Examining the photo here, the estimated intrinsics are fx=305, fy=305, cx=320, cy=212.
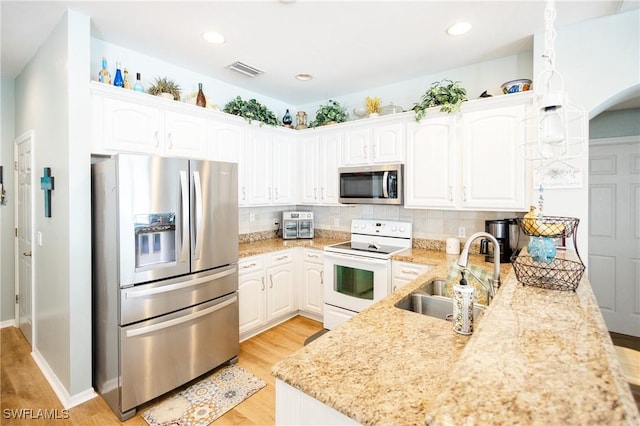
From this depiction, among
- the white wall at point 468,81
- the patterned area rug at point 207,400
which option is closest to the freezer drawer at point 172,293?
the patterned area rug at point 207,400

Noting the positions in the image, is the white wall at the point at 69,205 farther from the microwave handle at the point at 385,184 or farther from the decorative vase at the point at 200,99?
the microwave handle at the point at 385,184

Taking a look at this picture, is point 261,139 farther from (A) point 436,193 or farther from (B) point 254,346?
(B) point 254,346

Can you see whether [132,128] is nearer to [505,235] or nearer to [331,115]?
[331,115]

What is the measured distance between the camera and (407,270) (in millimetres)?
2846

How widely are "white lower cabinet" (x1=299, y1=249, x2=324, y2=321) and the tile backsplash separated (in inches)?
26.2

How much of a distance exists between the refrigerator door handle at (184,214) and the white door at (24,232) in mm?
1707

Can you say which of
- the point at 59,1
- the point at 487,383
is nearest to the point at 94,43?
the point at 59,1

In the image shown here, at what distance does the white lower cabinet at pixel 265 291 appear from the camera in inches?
121

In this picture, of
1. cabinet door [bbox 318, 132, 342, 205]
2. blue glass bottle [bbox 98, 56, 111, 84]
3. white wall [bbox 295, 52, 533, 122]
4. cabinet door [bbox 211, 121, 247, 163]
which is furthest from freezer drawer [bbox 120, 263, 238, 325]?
white wall [bbox 295, 52, 533, 122]

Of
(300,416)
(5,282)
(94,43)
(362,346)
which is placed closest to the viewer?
(300,416)

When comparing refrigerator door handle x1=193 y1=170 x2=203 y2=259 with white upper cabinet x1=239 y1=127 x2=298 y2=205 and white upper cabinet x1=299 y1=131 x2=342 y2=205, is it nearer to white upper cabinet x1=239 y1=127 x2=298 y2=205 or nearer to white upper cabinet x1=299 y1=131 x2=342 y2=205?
white upper cabinet x1=239 y1=127 x2=298 y2=205

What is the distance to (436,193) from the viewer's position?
295cm

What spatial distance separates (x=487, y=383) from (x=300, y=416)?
22.4 inches

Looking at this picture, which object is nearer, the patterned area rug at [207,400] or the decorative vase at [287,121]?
the patterned area rug at [207,400]
